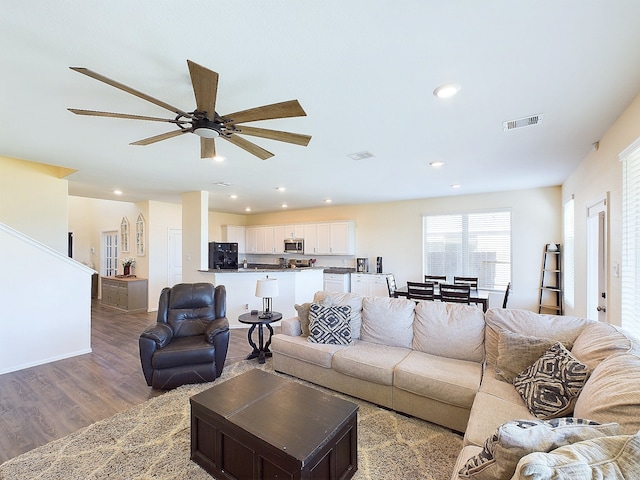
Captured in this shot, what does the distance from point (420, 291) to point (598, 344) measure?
2812mm

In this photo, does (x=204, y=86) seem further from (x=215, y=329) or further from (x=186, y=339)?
(x=186, y=339)

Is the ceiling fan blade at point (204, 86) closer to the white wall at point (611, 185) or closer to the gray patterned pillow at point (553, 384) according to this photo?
the gray patterned pillow at point (553, 384)

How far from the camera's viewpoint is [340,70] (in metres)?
1.83

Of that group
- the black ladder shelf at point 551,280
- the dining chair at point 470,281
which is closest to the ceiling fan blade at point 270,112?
the dining chair at point 470,281

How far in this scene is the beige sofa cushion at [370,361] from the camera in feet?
8.51

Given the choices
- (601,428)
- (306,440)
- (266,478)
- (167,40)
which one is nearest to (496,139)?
(601,428)

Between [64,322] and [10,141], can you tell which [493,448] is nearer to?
[10,141]

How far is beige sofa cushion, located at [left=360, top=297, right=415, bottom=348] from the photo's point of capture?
3.08 meters

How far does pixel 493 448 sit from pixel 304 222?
7.42 meters

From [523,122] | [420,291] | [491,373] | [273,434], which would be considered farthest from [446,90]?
[420,291]

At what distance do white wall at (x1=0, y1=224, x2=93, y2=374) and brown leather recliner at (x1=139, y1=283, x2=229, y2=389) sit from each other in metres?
1.61

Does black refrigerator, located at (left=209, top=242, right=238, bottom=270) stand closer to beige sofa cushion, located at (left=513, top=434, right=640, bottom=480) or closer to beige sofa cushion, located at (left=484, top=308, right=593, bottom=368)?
beige sofa cushion, located at (left=484, top=308, right=593, bottom=368)

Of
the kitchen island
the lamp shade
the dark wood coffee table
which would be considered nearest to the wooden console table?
the kitchen island

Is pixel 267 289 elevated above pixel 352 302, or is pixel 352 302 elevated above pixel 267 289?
pixel 267 289
